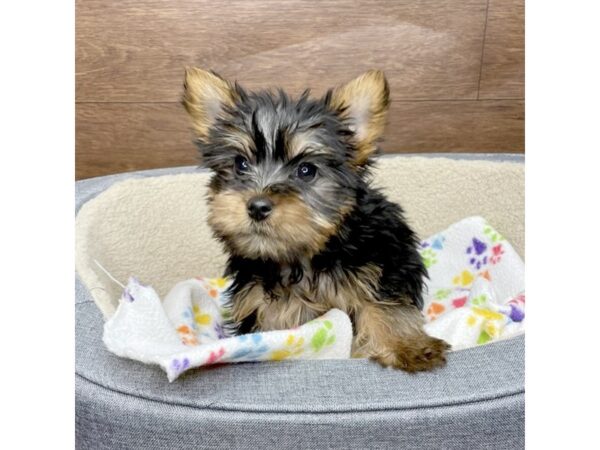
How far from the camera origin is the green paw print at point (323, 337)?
197 centimetres

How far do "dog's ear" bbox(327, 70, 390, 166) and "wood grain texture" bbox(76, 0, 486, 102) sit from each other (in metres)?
0.75

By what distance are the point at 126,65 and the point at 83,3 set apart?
0.95 feet

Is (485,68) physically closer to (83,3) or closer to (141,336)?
(83,3)

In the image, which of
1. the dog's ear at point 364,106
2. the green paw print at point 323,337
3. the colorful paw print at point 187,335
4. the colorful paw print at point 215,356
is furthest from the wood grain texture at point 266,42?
the colorful paw print at point 215,356

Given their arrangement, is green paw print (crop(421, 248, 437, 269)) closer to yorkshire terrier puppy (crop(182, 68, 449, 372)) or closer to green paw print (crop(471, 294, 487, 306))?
green paw print (crop(471, 294, 487, 306))

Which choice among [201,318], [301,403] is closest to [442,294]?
[201,318]

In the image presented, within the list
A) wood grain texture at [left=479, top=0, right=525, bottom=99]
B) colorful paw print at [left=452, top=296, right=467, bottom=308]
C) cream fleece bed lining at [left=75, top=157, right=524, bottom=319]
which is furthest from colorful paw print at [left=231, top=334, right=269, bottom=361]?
wood grain texture at [left=479, top=0, right=525, bottom=99]

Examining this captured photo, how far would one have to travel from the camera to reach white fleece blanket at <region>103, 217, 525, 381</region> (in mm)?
1732

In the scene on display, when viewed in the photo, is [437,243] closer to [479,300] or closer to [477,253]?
[477,253]

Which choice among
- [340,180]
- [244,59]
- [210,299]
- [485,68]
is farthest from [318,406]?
[485,68]

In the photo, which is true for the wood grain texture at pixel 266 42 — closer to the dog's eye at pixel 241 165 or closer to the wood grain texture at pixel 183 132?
the wood grain texture at pixel 183 132

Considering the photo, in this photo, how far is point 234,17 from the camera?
283 cm

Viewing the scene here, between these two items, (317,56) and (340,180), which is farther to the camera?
(317,56)

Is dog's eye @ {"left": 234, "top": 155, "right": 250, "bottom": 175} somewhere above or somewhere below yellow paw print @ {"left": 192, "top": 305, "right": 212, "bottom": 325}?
above
